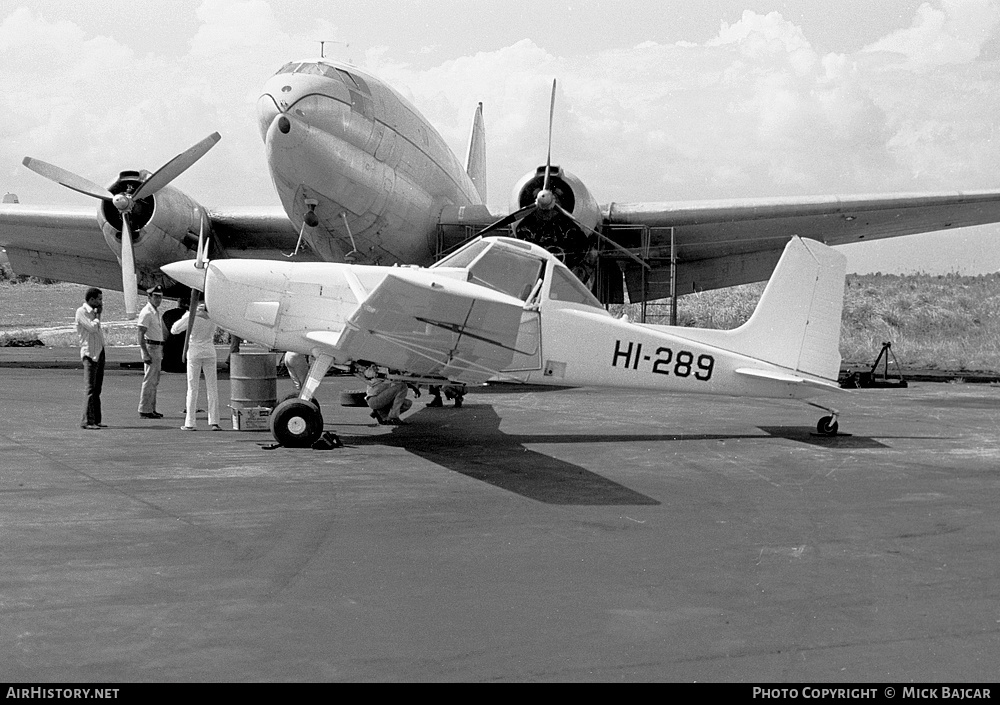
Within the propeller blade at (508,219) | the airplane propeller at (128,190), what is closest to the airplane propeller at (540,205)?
the propeller blade at (508,219)

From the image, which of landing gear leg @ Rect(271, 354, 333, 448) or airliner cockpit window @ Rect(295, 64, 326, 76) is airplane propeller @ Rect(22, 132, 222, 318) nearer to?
airliner cockpit window @ Rect(295, 64, 326, 76)

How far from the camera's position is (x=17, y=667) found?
3.49 metres

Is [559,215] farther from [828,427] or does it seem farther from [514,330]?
[514,330]

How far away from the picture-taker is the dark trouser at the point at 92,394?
36.7ft

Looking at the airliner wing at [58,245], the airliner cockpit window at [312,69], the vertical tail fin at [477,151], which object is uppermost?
the vertical tail fin at [477,151]

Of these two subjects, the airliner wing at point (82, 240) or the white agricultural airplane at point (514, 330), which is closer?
the white agricultural airplane at point (514, 330)

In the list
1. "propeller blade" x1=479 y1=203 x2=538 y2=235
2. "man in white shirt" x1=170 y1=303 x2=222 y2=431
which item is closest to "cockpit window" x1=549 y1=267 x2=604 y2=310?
"man in white shirt" x1=170 y1=303 x2=222 y2=431

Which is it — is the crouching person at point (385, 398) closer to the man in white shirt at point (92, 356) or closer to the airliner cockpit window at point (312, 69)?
the man in white shirt at point (92, 356)

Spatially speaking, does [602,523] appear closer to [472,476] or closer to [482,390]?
[472,476]

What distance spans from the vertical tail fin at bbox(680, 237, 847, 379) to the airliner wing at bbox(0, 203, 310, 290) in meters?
11.9

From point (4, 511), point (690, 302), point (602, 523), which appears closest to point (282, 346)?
point (4, 511)

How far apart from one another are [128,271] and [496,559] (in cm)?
1307

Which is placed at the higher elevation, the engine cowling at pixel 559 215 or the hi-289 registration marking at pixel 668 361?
the engine cowling at pixel 559 215
